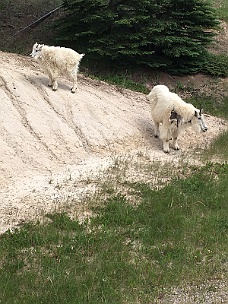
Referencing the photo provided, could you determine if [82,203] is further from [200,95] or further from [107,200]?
[200,95]

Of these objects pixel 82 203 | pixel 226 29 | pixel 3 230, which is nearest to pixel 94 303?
pixel 3 230

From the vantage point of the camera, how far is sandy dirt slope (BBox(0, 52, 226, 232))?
30.9 ft

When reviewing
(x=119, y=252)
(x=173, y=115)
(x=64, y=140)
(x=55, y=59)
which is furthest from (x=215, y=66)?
(x=119, y=252)

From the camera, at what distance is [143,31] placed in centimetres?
1691

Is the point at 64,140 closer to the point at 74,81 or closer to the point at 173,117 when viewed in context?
the point at 74,81

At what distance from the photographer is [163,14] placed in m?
17.6

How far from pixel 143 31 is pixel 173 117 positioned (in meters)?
5.56

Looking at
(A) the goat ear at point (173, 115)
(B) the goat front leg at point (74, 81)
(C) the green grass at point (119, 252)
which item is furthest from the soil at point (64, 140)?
(A) the goat ear at point (173, 115)

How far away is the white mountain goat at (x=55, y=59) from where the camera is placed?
41.8ft

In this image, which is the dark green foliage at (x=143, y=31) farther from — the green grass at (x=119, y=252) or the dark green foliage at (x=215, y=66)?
the green grass at (x=119, y=252)

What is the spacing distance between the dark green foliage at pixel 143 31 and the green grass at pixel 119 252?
8385 mm

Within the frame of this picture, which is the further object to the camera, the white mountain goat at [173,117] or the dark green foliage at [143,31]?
the dark green foliage at [143,31]

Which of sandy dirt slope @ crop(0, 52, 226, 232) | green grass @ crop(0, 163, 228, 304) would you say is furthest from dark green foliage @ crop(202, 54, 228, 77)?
green grass @ crop(0, 163, 228, 304)

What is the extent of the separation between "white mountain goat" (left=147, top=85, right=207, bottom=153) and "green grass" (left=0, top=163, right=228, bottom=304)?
119 inches
